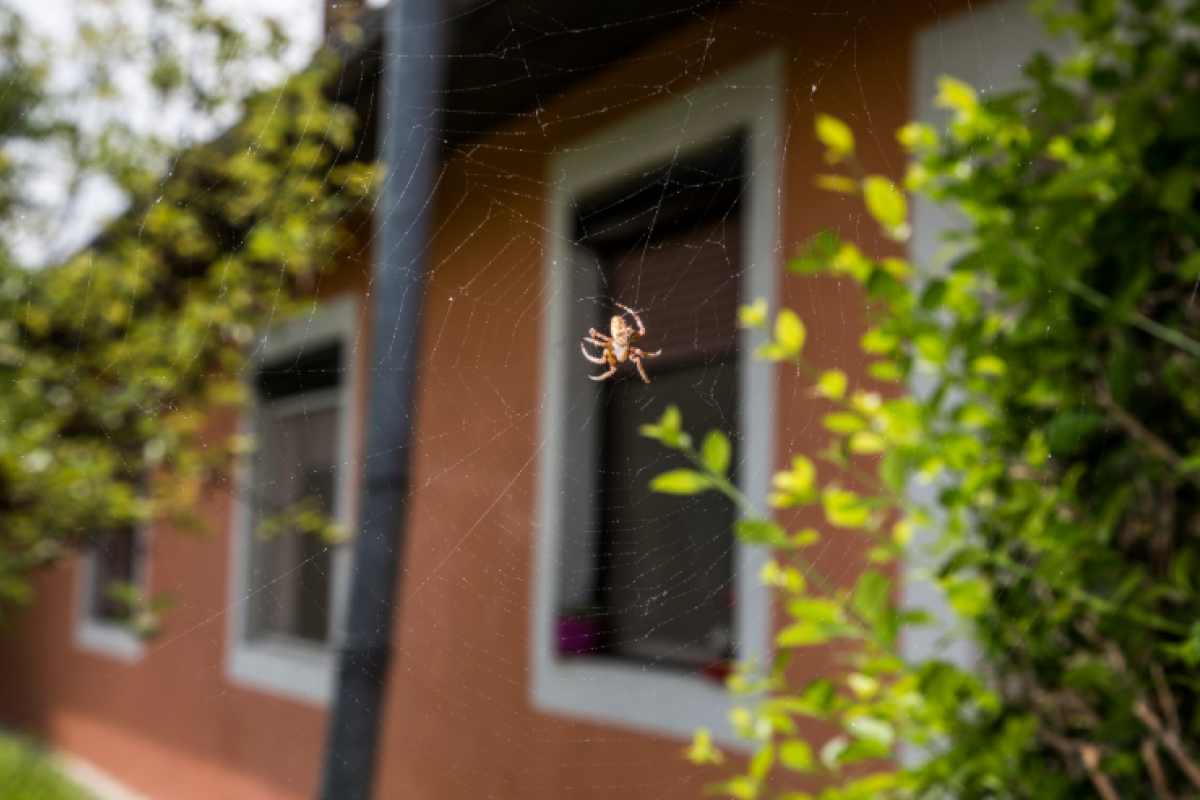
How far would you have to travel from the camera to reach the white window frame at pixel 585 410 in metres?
2.97

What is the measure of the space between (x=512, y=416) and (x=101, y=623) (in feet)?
17.8

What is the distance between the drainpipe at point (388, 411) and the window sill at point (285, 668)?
2814 mm

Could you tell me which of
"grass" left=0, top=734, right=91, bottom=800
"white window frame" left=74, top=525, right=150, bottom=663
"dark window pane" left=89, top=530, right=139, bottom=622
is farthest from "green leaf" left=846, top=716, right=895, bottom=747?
"dark window pane" left=89, top=530, right=139, bottom=622

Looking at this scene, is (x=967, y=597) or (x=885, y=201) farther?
(x=885, y=201)

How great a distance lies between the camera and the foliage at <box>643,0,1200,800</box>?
147cm

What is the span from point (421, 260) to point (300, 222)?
2.93 ft

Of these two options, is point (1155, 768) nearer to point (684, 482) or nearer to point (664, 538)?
point (684, 482)

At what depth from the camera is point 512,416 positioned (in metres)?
3.81

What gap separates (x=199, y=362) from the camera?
3.51m

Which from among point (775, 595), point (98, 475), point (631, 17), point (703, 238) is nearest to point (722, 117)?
point (631, 17)

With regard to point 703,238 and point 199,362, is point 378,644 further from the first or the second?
point 703,238

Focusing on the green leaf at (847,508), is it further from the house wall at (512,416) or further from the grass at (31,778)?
the grass at (31,778)

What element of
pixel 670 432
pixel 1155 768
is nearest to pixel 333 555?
pixel 670 432

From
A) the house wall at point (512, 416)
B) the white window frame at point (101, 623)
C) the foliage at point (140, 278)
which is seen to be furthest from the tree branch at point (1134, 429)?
the white window frame at point (101, 623)
